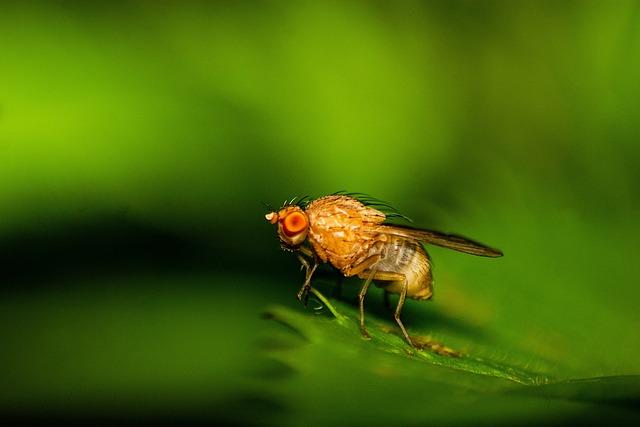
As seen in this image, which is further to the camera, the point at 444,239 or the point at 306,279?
the point at 306,279

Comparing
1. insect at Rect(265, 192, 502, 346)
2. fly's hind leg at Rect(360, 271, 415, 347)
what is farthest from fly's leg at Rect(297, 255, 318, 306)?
fly's hind leg at Rect(360, 271, 415, 347)

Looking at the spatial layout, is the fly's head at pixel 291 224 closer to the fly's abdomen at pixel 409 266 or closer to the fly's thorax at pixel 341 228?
the fly's thorax at pixel 341 228

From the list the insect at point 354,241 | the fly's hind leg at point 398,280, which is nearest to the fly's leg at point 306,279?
the insect at point 354,241

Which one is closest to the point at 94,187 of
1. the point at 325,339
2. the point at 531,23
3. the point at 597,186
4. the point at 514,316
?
the point at 325,339

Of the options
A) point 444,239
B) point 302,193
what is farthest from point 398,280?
point 302,193

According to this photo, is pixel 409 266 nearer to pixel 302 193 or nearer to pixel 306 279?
pixel 306 279

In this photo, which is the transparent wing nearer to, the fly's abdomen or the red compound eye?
the fly's abdomen

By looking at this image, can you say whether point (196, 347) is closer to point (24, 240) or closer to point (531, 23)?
point (24, 240)
